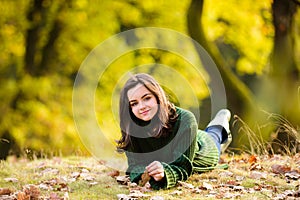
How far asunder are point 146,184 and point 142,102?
0.65m

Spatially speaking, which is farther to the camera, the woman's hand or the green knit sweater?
the green knit sweater

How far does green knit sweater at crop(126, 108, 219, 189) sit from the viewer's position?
3.92 meters

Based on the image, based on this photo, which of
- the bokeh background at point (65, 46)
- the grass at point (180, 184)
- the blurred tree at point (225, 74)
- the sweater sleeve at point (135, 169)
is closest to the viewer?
the grass at point (180, 184)

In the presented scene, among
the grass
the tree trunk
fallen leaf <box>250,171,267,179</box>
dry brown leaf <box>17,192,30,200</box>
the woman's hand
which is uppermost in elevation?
the tree trunk

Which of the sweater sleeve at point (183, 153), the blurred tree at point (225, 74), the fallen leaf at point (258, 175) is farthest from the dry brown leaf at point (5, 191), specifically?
the blurred tree at point (225, 74)

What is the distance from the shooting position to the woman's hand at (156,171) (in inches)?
148

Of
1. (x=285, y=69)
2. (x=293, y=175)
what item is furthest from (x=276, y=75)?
(x=293, y=175)

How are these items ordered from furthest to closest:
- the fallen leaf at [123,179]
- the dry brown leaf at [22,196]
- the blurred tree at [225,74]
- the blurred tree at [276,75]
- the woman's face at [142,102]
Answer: the blurred tree at [225,74] → the blurred tree at [276,75] → the fallen leaf at [123,179] → the woman's face at [142,102] → the dry brown leaf at [22,196]

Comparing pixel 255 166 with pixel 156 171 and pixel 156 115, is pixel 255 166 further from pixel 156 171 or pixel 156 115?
pixel 156 171

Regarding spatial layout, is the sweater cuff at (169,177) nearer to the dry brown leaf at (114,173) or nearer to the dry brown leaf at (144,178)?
the dry brown leaf at (144,178)

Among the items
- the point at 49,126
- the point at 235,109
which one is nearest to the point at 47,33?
the point at 49,126

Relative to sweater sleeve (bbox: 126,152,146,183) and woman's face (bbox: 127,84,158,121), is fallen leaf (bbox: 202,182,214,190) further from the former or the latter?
woman's face (bbox: 127,84,158,121)

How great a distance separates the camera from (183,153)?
13.2ft

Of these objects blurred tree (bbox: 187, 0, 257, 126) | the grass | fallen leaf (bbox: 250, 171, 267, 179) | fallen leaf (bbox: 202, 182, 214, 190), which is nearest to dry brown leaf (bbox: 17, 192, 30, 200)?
the grass
